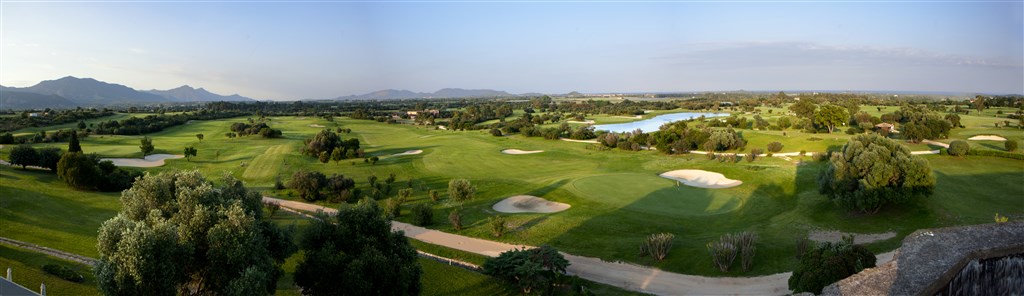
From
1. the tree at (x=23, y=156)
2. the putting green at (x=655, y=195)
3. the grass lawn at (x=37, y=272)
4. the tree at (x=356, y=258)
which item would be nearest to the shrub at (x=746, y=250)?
the putting green at (x=655, y=195)

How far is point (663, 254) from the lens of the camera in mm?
27859

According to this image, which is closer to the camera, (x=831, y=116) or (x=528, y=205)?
(x=528, y=205)

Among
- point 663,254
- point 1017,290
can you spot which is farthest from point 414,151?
point 1017,290

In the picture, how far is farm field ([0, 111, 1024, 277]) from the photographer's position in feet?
99.3

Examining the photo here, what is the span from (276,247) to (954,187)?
4591 cm

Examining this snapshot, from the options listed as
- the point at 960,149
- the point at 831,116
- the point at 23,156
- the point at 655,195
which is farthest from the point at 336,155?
the point at 831,116

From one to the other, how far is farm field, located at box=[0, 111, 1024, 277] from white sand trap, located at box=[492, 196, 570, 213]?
1.05 metres

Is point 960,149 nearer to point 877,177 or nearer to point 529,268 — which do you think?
point 877,177

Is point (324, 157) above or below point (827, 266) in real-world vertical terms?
below

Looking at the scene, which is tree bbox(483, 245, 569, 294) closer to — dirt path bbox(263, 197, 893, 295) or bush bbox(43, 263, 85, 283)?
dirt path bbox(263, 197, 893, 295)

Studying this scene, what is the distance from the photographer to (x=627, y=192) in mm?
43625

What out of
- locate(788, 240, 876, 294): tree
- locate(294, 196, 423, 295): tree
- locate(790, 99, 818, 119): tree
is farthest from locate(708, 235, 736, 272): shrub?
locate(790, 99, 818, 119): tree

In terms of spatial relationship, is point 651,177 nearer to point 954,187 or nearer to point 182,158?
point 954,187

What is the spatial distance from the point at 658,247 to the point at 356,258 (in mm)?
16473
